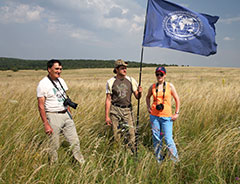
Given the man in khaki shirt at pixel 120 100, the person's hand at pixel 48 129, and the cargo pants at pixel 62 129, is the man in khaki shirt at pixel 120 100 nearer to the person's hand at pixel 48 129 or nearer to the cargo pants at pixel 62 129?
the cargo pants at pixel 62 129

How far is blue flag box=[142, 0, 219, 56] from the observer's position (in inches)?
132

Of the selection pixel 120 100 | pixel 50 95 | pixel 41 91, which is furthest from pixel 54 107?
pixel 120 100

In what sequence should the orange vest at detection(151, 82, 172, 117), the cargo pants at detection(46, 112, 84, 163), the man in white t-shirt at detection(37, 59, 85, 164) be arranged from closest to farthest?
the cargo pants at detection(46, 112, 84, 163)
the man in white t-shirt at detection(37, 59, 85, 164)
the orange vest at detection(151, 82, 172, 117)

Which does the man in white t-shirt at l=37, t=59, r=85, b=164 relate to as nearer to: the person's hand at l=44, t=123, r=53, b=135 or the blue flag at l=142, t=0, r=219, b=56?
the person's hand at l=44, t=123, r=53, b=135

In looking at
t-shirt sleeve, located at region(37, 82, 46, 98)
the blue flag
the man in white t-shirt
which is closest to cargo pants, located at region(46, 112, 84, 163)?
the man in white t-shirt

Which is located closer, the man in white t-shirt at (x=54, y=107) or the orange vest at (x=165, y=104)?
the man in white t-shirt at (x=54, y=107)

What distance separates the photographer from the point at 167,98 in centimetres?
317

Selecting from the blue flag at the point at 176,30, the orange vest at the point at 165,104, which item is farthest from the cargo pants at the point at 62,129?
the blue flag at the point at 176,30

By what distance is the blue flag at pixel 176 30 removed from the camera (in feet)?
11.0

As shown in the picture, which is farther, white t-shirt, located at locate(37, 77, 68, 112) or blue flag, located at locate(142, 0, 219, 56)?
blue flag, located at locate(142, 0, 219, 56)

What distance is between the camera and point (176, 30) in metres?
3.35

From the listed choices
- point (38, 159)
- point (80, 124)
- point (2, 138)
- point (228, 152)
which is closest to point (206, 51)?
point (228, 152)

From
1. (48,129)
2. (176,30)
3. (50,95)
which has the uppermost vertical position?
(176,30)

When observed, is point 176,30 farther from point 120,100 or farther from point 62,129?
point 62,129
